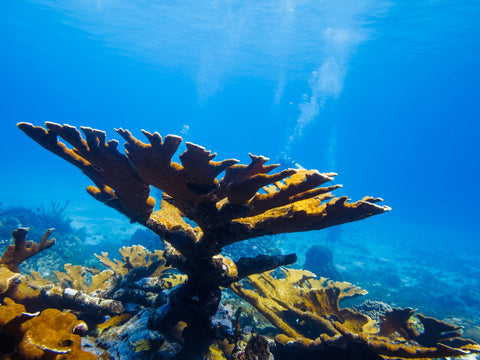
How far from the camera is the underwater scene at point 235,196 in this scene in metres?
1.82

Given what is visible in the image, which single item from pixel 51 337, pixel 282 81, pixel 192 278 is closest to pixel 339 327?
pixel 192 278

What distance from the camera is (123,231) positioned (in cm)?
2298

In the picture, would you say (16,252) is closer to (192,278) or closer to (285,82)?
(192,278)

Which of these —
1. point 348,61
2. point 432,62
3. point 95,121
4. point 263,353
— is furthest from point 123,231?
point 95,121

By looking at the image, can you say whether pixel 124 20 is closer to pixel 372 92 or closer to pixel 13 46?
pixel 13 46

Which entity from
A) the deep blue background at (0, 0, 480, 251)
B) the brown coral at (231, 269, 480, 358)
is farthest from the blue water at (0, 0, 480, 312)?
the brown coral at (231, 269, 480, 358)

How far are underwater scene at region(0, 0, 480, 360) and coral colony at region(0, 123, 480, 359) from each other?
0.02 metres

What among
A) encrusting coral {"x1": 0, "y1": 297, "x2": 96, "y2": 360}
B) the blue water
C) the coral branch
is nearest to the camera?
encrusting coral {"x1": 0, "y1": 297, "x2": 96, "y2": 360}

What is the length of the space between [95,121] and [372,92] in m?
170

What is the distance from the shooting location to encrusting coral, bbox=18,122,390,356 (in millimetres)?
1554

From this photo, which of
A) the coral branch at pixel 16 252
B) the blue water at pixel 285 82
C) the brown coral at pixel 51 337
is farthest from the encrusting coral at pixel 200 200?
the blue water at pixel 285 82

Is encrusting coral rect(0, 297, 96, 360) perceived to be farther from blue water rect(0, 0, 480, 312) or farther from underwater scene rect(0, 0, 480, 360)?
blue water rect(0, 0, 480, 312)

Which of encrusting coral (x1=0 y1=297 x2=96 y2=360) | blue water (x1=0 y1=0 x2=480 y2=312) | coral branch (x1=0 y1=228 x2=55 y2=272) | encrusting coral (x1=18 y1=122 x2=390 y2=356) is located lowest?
encrusting coral (x1=0 y1=297 x2=96 y2=360)

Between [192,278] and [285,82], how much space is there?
68.3 metres
